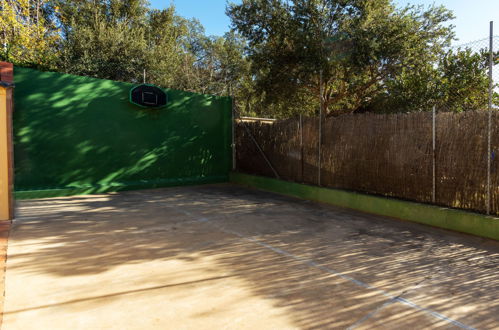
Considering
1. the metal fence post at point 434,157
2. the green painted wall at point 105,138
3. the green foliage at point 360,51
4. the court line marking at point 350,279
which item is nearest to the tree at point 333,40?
the green foliage at point 360,51

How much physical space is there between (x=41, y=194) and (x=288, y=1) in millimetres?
9530

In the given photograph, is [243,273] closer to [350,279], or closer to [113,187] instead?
[350,279]

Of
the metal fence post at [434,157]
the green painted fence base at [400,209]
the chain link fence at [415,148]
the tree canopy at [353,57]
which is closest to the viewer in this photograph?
the green painted fence base at [400,209]

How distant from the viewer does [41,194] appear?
821cm

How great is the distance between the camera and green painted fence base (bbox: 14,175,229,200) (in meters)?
8.11

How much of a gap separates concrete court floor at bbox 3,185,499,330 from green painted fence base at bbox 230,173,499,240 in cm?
25

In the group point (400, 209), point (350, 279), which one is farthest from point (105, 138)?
point (350, 279)

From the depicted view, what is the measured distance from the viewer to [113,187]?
9.33 m

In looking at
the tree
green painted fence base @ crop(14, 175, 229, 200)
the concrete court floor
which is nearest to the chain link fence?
the concrete court floor

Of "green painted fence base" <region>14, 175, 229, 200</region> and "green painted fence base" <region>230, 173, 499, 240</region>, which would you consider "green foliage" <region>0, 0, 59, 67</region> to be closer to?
"green painted fence base" <region>14, 175, 229, 200</region>

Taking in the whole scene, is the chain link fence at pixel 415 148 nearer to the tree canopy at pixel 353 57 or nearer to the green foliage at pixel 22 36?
the tree canopy at pixel 353 57

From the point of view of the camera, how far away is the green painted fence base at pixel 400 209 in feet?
17.4

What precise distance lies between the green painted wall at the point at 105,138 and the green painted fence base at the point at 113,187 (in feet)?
0.08

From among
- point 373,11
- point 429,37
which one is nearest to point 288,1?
point 373,11
